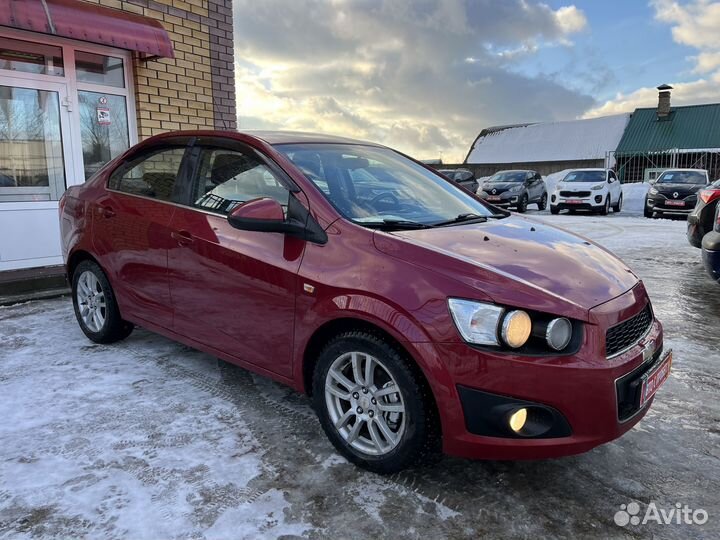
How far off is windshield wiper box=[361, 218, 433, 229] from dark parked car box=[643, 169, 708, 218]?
1614cm

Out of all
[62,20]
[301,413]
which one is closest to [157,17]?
[62,20]

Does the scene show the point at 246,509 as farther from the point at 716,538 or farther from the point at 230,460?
the point at 716,538

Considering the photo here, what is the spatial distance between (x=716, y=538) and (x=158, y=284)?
3.17 meters

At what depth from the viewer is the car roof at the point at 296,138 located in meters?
3.27

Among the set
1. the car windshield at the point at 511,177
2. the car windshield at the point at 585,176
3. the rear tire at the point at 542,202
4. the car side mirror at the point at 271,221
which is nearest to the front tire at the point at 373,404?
the car side mirror at the point at 271,221

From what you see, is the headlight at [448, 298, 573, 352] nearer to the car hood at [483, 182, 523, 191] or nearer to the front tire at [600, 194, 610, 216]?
the front tire at [600, 194, 610, 216]

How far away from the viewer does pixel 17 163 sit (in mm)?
6605

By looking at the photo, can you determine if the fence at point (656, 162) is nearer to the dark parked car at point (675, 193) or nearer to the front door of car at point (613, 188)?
the front door of car at point (613, 188)

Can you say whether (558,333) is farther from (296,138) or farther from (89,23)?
(89,23)

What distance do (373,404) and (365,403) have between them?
0.14ft

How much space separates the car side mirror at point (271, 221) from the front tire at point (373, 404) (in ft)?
1.77

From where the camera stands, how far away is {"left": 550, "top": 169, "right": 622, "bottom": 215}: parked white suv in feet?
60.1

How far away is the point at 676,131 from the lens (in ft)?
107

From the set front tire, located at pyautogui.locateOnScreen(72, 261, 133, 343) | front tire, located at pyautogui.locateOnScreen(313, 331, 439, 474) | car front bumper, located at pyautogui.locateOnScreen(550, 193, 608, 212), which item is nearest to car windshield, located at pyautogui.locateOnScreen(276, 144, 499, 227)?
front tire, located at pyautogui.locateOnScreen(313, 331, 439, 474)
